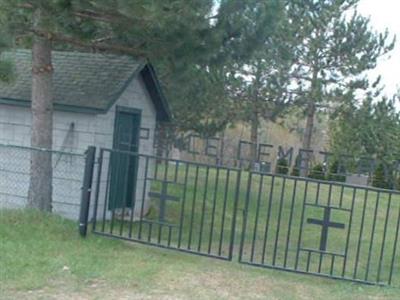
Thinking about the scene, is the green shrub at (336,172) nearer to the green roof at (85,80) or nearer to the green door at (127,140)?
the green roof at (85,80)

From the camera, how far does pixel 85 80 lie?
10.9m

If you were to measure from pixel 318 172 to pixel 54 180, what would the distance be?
1478 cm

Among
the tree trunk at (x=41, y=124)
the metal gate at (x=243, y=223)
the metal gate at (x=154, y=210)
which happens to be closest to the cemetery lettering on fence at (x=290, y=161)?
the metal gate at (x=243, y=223)

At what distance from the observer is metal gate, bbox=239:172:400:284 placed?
6969 mm

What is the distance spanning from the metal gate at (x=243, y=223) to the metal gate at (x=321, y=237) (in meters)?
0.02

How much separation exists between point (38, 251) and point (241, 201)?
9.13 meters

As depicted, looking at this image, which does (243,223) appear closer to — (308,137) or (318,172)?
(318,172)

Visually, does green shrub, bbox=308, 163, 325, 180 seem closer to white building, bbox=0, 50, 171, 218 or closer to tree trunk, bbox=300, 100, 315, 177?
tree trunk, bbox=300, 100, 315, 177

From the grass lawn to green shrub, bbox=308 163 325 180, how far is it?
53.9 feet

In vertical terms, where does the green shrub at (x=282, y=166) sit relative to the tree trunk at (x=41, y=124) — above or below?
below

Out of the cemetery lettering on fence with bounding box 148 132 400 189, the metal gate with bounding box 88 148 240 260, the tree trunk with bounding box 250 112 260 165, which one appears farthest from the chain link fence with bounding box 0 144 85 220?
the tree trunk with bounding box 250 112 260 165

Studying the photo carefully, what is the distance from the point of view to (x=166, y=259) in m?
7.33

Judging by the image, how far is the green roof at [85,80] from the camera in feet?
34.0

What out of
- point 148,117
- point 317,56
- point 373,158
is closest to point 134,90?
point 148,117
